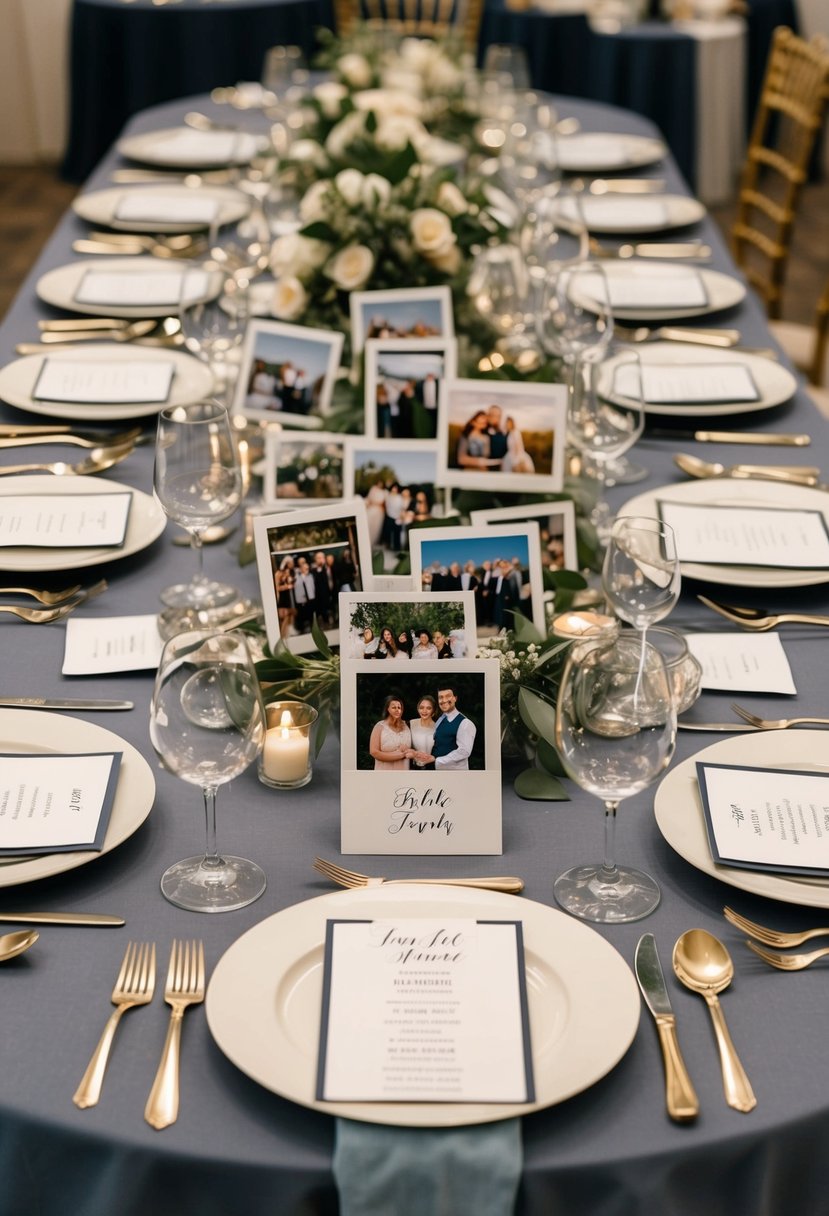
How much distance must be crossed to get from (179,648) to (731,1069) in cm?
57

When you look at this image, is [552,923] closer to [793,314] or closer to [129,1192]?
[129,1192]

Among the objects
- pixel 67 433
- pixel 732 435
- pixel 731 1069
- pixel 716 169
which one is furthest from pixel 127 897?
pixel 716 169

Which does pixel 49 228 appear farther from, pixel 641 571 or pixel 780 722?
pixel 780 722

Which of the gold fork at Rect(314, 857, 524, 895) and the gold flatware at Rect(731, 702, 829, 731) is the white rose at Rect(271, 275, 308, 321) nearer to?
the gold flatware at Rect(731, 702, 829, 731)

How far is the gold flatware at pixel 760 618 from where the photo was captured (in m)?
1.75

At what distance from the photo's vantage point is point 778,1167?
3.47 ft

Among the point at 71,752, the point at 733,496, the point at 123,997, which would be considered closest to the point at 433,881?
the point at 123,997

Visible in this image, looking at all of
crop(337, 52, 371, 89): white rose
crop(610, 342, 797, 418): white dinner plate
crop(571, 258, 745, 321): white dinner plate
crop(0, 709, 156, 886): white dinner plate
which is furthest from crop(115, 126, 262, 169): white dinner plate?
crop(0, 709, 156, 886): white dinner plate

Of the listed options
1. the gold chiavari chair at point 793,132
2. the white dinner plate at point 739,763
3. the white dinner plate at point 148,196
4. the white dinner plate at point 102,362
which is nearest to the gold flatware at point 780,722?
the white dinner plate at point 739,763

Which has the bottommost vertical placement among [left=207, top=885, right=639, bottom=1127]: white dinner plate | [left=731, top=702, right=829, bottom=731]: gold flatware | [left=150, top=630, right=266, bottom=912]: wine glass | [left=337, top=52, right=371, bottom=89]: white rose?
[left=731, top=702, right=829, bottom=731]: gold flatware

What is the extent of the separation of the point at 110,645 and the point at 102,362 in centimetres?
93

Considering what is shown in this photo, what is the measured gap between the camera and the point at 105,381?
2393mm

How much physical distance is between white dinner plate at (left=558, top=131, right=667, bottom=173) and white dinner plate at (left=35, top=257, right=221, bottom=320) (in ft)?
4.14

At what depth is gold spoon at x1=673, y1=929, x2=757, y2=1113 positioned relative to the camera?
108 centimetres
